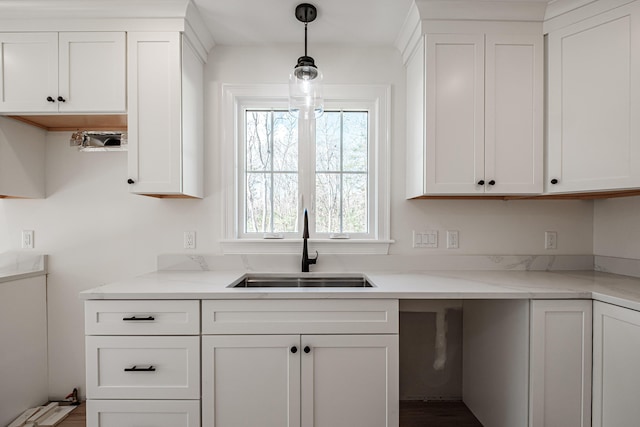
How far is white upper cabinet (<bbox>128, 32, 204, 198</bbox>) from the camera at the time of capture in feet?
6.01

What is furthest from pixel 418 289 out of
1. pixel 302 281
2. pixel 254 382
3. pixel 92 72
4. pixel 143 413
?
pixel 92 72

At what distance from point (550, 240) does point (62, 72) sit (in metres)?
3.16

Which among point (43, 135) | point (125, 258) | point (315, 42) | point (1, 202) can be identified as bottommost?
point (125, 258)

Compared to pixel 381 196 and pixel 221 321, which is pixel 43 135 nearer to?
pixel 221 321

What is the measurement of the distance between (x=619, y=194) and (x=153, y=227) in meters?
2.92

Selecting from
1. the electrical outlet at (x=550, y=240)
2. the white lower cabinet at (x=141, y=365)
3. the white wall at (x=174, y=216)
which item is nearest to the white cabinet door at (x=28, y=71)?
the white wall at (x=174, y=216)

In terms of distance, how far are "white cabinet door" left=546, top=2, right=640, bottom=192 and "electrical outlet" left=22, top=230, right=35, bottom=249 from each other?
3.26m

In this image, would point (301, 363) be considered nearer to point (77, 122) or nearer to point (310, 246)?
point (310, 246)

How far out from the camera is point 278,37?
2.14m

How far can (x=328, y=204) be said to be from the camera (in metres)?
2.31

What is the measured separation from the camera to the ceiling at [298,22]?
183 centimetres

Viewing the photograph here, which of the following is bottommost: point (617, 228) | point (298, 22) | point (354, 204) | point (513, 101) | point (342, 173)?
point (617, 228)

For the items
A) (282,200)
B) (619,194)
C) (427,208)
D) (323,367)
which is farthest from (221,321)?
(619,194)

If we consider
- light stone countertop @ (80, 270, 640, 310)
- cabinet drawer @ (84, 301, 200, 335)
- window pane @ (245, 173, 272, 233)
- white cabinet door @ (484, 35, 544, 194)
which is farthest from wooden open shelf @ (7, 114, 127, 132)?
white cabinet door @ (484, 35, 544, 194)
